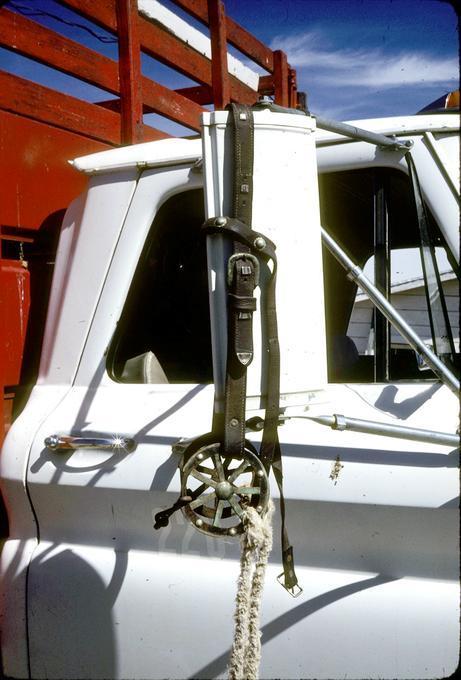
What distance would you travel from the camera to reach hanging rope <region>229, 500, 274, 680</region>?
135 centimetres

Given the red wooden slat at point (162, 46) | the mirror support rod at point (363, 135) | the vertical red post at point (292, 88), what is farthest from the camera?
the vertical red post at point (292, 88)

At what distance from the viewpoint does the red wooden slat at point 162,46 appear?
7.38 feet

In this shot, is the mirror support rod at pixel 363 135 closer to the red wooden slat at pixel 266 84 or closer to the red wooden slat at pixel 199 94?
the red wooden slat at pixel 199 94

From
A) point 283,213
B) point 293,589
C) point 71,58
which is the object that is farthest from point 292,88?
point 293,589

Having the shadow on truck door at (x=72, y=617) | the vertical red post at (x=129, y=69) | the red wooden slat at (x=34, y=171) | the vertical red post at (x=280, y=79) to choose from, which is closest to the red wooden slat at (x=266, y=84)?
the vertical red post at (x=280, y=79)

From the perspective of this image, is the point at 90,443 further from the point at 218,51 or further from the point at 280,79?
the point at 280,79

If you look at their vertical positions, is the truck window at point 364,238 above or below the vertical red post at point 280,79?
below

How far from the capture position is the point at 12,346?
6.37 feet

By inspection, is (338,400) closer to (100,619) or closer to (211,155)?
(211,155)

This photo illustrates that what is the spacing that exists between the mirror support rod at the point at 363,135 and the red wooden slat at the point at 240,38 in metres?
1.49

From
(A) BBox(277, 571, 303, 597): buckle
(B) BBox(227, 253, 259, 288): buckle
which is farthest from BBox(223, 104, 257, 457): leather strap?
(A) BBox(277, 571, 303, 597): buckle

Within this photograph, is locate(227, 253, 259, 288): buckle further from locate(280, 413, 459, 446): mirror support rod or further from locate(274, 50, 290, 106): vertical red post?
locate(274, 50, 290, 106): vertical red post

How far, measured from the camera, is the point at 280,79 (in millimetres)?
3414

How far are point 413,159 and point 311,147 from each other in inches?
15.7
